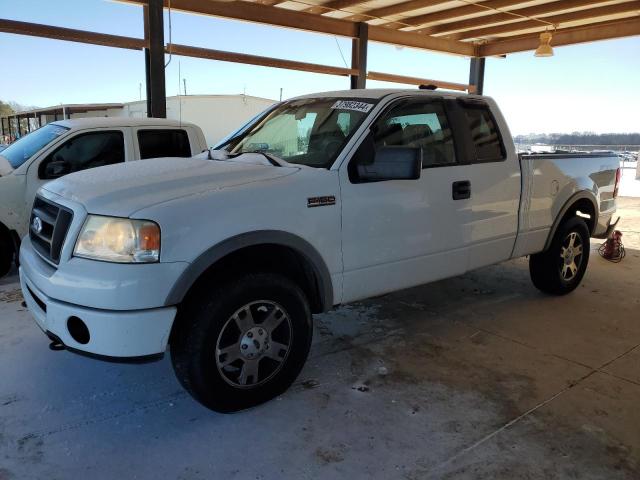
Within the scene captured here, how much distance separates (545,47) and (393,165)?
8675 millimetres

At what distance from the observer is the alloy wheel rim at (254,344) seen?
2838 mm

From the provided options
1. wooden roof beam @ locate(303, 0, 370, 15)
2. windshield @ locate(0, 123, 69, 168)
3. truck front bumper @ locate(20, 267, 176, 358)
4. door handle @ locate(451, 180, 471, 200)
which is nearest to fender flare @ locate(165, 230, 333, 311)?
truck front bumper @ locate(20, 267, 176, 358)

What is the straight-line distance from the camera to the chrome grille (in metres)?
2.74

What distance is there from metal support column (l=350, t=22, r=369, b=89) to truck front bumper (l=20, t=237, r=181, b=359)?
897 cm

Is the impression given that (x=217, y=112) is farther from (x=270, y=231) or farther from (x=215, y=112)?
(x=270, y=231)

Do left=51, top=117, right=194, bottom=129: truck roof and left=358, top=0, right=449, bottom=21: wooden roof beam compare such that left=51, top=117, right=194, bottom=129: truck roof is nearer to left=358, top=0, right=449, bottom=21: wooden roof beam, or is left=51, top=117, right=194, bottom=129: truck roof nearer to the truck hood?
the truck hood

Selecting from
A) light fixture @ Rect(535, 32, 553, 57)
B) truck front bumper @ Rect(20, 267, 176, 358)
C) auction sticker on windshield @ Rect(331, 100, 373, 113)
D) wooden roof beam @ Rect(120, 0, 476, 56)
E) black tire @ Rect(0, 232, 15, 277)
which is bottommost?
black tire @ Rect(0, 232, 15, 277)

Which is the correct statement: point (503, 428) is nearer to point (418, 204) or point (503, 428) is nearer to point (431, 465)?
point (431, 465)

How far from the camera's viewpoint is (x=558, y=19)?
10039 millimetres

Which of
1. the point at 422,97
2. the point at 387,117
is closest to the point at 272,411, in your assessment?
the point at 387,117

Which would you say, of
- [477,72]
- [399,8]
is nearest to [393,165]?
[399,8]

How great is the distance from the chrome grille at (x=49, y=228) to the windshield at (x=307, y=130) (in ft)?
4.32

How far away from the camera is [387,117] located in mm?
3602

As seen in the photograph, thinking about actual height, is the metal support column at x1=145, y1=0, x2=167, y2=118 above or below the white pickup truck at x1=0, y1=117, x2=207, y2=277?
above
